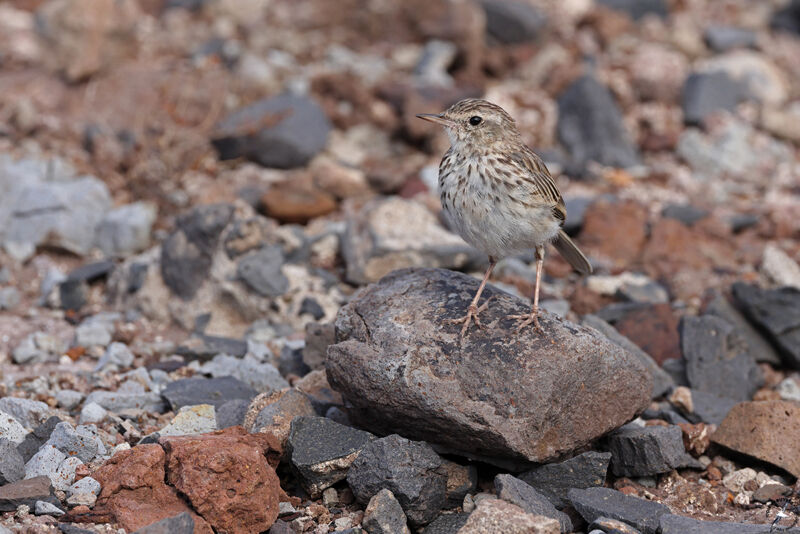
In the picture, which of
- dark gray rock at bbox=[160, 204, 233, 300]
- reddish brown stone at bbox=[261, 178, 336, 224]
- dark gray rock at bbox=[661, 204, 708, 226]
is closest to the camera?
dark gray rock at bbox=[160, 204, 233, 300]

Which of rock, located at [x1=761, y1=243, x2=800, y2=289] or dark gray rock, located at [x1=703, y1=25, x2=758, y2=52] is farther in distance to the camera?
dark gray rock, located at [x1=703, y1=25, x2=758, y2=52]

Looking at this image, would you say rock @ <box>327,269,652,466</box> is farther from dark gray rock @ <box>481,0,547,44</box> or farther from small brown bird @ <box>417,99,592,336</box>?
dark gray rock @ <box>481,0,547,44</box>

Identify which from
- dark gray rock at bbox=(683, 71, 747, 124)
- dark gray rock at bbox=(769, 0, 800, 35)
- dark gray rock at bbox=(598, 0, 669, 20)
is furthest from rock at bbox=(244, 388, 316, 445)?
dark gray rock at bbox=(769, 0, 800, 35)

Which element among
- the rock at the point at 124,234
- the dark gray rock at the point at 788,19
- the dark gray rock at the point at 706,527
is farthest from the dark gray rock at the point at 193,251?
the dark gray rock at the point at 788,19

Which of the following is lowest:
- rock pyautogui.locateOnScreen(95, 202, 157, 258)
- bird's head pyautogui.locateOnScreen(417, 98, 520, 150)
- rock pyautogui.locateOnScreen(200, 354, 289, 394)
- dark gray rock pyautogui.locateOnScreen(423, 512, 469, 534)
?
rock pyautogui.locateOnScreen(95, 202, 157, 258)

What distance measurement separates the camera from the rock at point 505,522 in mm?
4742

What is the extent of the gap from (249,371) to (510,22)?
28.0 feet

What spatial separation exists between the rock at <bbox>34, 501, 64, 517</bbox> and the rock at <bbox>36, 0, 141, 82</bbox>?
8272mm

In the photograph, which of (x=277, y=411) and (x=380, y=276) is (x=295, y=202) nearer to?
(x=380, y=276)

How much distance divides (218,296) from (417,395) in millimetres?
3452

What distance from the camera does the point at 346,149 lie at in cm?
1153

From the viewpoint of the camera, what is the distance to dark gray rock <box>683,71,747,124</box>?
491 inches

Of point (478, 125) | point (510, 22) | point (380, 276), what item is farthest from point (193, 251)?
point (510, 22)

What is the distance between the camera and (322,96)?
40.0ft
